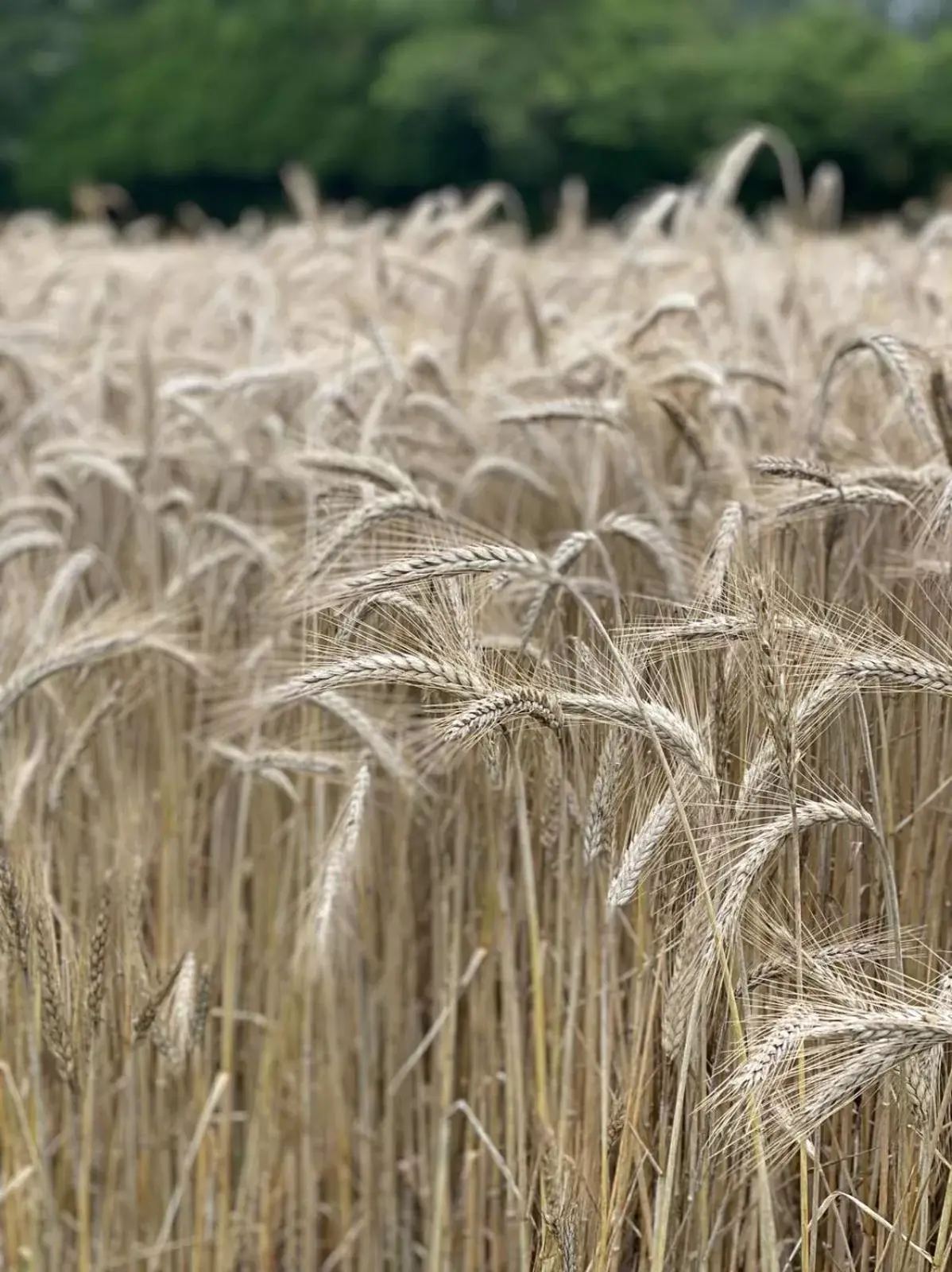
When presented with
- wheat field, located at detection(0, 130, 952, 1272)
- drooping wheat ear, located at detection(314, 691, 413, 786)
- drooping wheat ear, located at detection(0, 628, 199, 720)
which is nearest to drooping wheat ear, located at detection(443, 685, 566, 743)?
wheat field, located at detection(0, 130, 952, 1272)

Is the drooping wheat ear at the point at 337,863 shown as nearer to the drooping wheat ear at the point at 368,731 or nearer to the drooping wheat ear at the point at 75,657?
the drooping wheat ear at the point at 368,731

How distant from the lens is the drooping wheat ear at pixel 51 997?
4.91 ft

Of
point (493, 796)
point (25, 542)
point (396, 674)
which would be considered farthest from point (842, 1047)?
point (25, 542)

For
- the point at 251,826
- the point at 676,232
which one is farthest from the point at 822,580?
the point at 676,232

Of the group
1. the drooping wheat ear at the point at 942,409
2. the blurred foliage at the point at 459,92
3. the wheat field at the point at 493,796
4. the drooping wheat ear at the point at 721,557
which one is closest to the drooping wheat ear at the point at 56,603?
the wheat field at the point at 493,796

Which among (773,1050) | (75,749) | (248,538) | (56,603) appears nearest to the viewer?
(773,1050)

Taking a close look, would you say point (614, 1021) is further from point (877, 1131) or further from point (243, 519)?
point (243, 519)

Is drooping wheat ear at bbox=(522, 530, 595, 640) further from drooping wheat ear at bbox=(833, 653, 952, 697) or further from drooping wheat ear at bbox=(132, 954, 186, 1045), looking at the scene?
drooping wheat ear at bbox=(132, 954, 186, 1045)

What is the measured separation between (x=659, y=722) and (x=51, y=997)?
2.45 feet

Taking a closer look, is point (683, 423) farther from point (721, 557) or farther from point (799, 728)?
point (799, 728)

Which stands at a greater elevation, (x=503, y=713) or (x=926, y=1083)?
(x=503, y=713)

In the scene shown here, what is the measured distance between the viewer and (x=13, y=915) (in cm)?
150

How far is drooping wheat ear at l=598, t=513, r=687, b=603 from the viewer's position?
1.62 metres

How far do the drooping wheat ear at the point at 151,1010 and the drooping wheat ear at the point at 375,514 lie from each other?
49 centimetres
